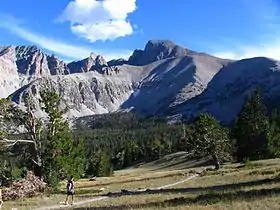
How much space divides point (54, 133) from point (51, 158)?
11.2 feet

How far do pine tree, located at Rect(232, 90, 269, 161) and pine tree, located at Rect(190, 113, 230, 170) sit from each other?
18277 mm

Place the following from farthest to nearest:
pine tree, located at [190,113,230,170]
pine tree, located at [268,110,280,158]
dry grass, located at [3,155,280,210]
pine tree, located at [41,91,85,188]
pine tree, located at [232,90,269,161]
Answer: pine tree, located at [232,90,269,161]
pine tree, located at [268,110,280,158]
pine tree, located at [190,113,230,170]
pine tree, located at [41,91,85,188]
dry grass, located at [3,155,280,210]

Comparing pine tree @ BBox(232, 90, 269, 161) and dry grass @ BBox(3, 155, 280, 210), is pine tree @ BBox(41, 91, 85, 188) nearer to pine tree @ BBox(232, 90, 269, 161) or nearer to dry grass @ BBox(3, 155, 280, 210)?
dry grass @ BBox(3, 155, 280, 210)

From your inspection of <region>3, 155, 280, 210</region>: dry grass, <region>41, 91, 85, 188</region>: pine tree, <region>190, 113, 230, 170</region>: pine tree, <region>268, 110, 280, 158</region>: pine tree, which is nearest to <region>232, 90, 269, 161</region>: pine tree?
<region>268, 110, 280, 158</region>: pine tree

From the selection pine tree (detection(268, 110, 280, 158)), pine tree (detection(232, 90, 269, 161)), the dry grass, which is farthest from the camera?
pine tree (detection(232, 90, 269, 161))

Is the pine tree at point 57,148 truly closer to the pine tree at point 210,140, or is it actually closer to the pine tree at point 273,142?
the pine tree at point 210,140

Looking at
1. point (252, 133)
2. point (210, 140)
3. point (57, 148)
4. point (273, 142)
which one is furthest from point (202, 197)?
point (273, 142)

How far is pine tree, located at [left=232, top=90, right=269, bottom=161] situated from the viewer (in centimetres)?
11062

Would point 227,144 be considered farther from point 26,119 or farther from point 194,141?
point 26,119

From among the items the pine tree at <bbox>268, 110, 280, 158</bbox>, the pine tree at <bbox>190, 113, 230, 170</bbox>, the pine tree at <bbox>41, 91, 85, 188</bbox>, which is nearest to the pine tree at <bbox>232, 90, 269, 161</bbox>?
the pine tree at <bbox>268, 110, 280, 158</bbox>

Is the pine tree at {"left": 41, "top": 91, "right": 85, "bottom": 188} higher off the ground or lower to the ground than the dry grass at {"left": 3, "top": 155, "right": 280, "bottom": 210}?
higher

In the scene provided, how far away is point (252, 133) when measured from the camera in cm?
11112

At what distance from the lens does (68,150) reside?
206 feet

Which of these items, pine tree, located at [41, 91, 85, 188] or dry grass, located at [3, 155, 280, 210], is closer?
dry grass, located at [3, 155, 280, 210]
